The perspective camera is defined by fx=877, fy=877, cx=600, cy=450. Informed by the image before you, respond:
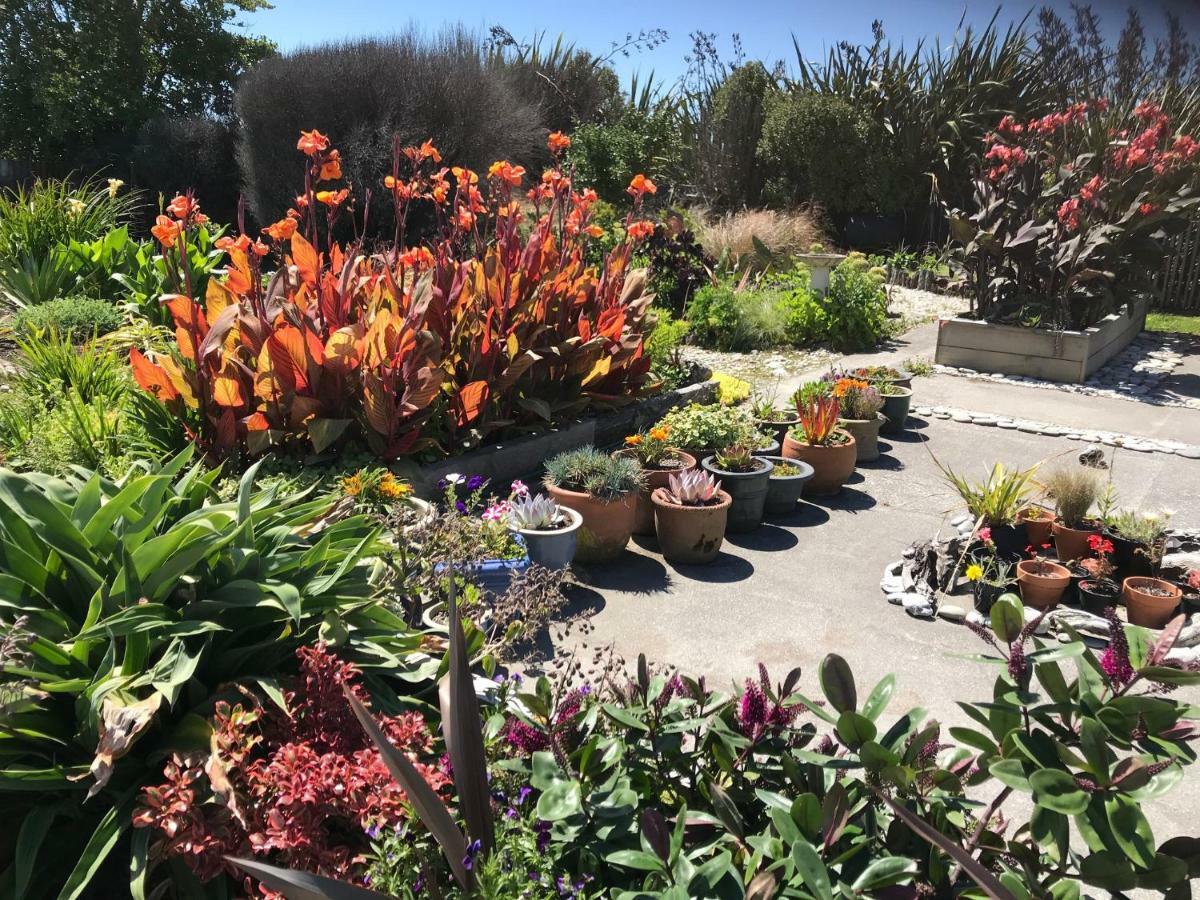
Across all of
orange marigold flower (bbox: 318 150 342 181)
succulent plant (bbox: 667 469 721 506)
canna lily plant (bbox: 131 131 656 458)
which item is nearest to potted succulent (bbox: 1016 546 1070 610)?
succulent plant (bbox: 667 469 721 506)

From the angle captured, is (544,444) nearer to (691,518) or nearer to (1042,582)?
(691,518)

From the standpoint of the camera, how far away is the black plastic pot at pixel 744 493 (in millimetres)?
4934

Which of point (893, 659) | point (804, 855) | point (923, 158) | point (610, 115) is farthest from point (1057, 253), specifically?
point (610, 115)

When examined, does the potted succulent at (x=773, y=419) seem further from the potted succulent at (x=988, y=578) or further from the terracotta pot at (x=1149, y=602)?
the terracotta pot at (x=1149, y=602)

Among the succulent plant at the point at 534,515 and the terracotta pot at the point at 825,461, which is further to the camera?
the terracotta pot at the point at 825,461

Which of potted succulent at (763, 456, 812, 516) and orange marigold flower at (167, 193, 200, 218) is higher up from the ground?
orange marigold flower at (167, 193, 200, 218)

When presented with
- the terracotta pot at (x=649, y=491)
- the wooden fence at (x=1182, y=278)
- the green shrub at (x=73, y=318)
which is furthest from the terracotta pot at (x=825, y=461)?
the wooden fence at (x=1182, y=278)

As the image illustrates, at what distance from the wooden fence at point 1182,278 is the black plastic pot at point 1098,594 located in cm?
1154

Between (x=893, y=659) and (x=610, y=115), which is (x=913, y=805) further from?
(x=610, y=115)

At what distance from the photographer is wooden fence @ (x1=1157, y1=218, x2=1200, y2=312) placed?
13281mm

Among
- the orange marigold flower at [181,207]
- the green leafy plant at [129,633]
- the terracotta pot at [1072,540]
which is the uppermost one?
the orange marigold flower at [181,207]

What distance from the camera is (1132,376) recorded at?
899cm

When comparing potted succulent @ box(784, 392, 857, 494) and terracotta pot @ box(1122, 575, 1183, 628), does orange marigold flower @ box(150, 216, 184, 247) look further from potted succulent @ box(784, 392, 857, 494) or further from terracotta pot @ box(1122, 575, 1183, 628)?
terracotta pot @ box(1122, 575, 1183, 628)

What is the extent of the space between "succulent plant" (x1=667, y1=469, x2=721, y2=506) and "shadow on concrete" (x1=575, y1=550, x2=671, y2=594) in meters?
0.36
